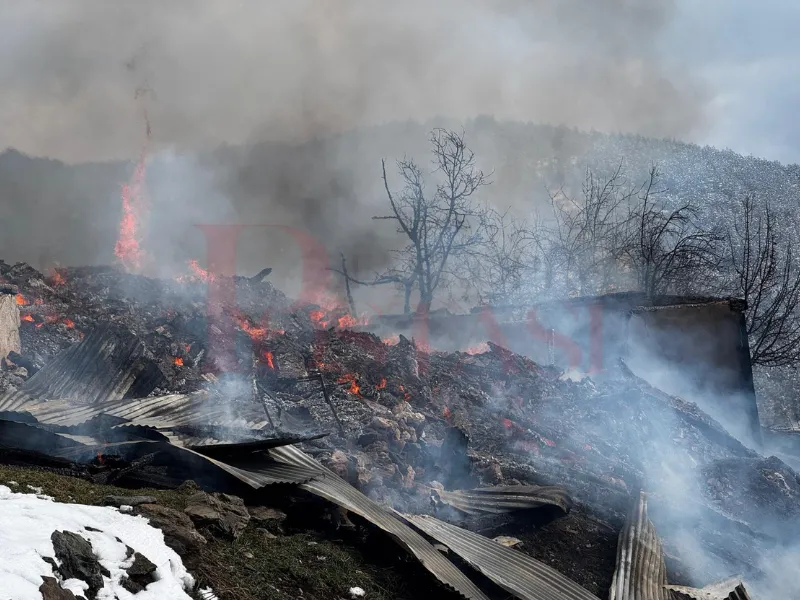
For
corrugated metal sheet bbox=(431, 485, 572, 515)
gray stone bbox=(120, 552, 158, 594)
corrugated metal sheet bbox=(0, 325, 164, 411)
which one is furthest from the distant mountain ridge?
gray stone bbox=(120, 552, 158, 594)

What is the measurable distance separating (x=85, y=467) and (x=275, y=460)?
199 cm

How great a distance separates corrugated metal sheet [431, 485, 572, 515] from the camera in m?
7.85

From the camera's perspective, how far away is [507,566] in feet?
20.3

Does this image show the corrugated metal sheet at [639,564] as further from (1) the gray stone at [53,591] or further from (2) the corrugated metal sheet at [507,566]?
(1) the gray stone at [53,591]

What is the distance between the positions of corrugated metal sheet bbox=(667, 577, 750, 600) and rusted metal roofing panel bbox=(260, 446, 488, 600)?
244 centimetres

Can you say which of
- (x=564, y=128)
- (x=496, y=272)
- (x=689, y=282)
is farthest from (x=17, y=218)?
(x=564, y=128)

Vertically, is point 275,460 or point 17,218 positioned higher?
point 17,218

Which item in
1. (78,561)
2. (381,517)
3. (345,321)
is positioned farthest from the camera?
(345,321)

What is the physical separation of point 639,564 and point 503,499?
1752mm

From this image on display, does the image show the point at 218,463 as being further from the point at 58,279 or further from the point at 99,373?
the point at 58,279

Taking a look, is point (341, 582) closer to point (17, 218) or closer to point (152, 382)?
point (152, 382)

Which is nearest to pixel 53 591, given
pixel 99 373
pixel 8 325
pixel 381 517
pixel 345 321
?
pixel 381 517

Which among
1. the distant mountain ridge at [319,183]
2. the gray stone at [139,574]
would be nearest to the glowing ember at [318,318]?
the distant mountain ridge at [319,183]

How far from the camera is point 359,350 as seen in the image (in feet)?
46.7
